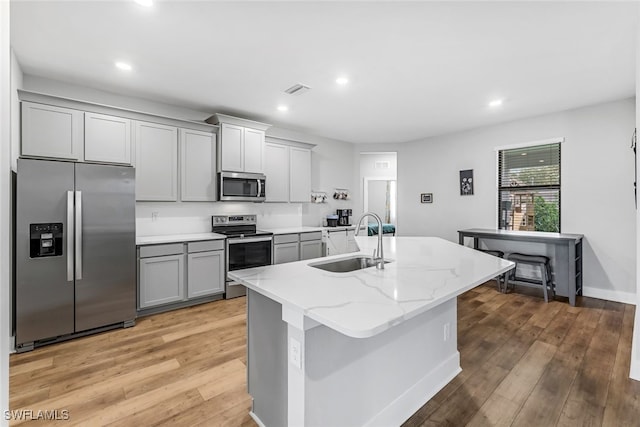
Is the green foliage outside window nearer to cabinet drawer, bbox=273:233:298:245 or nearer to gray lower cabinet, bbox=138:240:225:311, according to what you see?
cabinet drawer, bbox=273:233:298:245

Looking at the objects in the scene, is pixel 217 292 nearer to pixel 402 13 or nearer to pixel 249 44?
pixel 249 44

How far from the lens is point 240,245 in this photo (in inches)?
161

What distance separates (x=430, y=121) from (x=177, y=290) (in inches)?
174

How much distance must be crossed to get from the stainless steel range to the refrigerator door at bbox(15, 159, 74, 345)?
5.50 feet

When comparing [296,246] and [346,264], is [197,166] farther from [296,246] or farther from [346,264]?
[346,264]

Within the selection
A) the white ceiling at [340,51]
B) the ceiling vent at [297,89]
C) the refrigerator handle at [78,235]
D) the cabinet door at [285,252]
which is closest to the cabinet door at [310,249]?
the cabinet door at [285,252]

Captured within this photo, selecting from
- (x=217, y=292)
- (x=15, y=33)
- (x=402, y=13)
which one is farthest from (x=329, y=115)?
(x=15, y=33)

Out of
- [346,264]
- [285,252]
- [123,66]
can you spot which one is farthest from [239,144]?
[346,264]

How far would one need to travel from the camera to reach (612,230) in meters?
3.87

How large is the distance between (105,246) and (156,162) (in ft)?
3.94

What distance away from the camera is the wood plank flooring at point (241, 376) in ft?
5.98

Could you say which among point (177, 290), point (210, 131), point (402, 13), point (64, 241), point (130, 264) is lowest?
point (177, 290)

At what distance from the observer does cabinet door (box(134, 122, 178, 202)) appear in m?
3.57

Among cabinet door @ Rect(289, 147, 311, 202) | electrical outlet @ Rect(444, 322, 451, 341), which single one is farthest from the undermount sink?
cabinet door @ Rect(289, 147, 311, 202)
